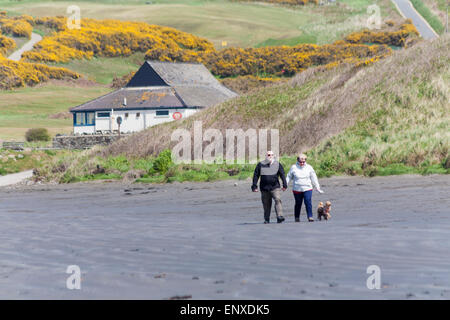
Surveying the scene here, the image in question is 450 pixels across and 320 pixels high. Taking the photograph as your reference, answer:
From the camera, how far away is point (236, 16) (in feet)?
518

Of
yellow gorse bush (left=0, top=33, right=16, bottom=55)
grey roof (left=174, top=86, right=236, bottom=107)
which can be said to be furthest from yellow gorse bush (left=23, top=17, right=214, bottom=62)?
grey roof (left=174, top=86, right=236, bottom=107)

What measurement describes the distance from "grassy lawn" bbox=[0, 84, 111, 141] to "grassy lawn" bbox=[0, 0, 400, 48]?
1327 inches

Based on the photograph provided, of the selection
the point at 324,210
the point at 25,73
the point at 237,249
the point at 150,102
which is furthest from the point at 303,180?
the point at 25,73

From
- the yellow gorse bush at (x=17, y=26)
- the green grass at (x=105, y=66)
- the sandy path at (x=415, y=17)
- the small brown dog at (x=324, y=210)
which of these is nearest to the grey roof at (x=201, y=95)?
the sandy path at (x=415, y=17)

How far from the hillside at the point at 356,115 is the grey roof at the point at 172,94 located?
2280 centimetres

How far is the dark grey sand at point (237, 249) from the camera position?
10.5m

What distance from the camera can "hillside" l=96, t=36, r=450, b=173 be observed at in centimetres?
3166

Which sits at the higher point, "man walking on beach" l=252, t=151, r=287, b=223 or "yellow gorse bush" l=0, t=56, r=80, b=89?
"yellow gorse bush" l=0, t=56, r=80, b=89

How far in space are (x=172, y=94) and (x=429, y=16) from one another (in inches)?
2414

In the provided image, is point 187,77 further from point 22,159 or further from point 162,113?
point 22,159

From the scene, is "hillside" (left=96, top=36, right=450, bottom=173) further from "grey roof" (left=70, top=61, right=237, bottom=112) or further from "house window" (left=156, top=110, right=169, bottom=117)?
"house window" (left=156, top=110, right=169, bottom=117)

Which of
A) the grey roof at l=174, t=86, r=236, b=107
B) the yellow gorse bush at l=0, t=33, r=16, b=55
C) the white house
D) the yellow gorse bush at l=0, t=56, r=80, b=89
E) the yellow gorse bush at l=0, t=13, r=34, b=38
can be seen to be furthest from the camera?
the yellow gorse bush at l=0, t=13, r=34, b=38

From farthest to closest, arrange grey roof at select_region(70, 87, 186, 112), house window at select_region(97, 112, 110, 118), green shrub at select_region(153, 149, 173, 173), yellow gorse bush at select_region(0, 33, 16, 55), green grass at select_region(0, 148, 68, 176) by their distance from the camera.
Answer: yellow gorse bush at select_region(0, 33, 16, 55) < house window at select_region(97, 112, 110, 118) < grey roof at select_region(70, 87, 186, 112) < green grass at select_region(0, 148, 68, 176) < green shrub at select_region(153, 149, 173, 173)

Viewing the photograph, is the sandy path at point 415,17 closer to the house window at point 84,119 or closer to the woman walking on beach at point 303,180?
the house window at point 84,119
